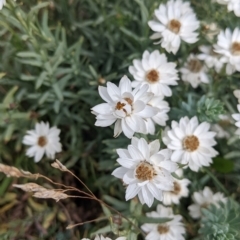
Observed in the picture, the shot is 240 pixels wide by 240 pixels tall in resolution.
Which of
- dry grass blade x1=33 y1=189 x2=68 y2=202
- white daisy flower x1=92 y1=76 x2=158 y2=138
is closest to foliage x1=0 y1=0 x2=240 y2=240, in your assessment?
white daisy flower x1=92 y1=76 x2=158 y2=138

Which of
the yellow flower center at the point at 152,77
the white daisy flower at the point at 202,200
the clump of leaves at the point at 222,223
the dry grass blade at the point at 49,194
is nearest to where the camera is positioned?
the dry grass blade at the point at 49,194

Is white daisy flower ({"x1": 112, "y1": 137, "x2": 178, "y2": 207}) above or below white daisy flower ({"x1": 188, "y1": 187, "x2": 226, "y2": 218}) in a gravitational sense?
above

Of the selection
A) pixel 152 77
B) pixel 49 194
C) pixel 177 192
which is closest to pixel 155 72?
pixel 152 77

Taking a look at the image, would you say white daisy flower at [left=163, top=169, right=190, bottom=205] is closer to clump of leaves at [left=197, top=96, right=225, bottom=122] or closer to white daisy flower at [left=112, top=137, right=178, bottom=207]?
clump of leaves at [left=197, top=96, right=225, bottom=122]

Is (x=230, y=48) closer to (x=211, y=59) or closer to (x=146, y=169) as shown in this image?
(x=211, y=59)

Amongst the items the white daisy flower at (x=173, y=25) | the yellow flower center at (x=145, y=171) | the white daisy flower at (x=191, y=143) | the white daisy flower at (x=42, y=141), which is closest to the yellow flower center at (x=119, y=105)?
the yellow flower center at (x=145, y=171)

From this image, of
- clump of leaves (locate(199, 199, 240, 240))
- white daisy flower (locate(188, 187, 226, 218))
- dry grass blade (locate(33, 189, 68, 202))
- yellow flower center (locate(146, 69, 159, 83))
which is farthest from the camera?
white daisy flower (locate(188, 187, 226, 218))

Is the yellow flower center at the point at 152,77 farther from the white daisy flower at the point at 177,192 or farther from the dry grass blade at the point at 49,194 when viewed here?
the dry grass blade at the point at 49,194
